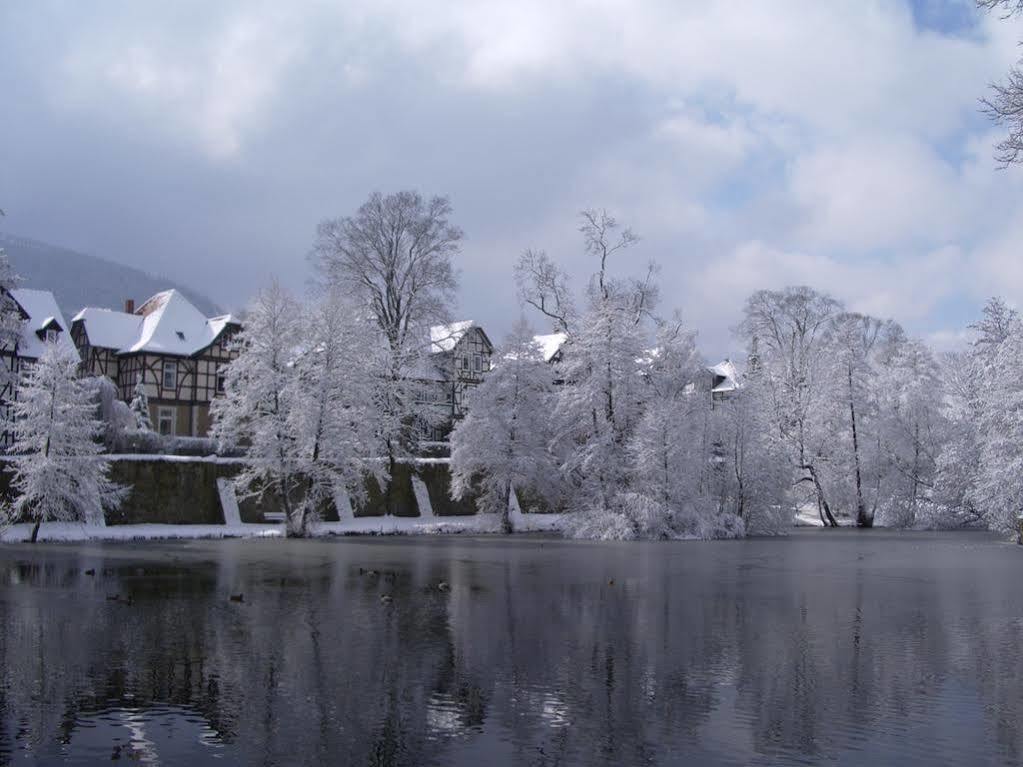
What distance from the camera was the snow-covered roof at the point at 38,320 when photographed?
54278 millimetres

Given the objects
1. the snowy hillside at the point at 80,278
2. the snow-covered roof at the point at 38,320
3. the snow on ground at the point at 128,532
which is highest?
the snowy hillside at the point at 80,278

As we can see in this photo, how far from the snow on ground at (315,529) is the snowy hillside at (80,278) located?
13103 cm

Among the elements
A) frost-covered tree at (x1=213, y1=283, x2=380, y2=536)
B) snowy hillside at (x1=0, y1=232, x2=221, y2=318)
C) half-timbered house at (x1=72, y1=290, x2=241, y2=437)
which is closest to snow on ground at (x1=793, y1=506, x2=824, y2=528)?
frost-covered tree at (x1=213, y1=283, x2=380, y2=536)

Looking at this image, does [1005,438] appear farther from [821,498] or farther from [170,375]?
[170,375]

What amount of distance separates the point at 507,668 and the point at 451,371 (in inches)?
1585

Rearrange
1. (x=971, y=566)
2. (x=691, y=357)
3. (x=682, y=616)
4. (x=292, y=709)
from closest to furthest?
(x=292, y=709) → (x=682, y=616) → (x=971, y=566) → (x=691, y=357)

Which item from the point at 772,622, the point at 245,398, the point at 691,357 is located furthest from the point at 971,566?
the point at 245,398

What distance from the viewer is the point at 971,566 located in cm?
2758

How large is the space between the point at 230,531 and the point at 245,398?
19.6 ft

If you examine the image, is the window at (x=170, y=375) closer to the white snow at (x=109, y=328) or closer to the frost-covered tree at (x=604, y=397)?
the white snow at (x=109, y=328)

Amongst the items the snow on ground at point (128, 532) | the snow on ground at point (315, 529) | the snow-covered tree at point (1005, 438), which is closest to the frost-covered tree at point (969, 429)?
the snow-covered tree at point (1005, 438)

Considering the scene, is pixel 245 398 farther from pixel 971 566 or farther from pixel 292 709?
pixel 292 709

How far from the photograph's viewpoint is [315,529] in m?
41.6

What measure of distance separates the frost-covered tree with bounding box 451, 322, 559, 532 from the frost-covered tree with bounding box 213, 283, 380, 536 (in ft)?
20.2
